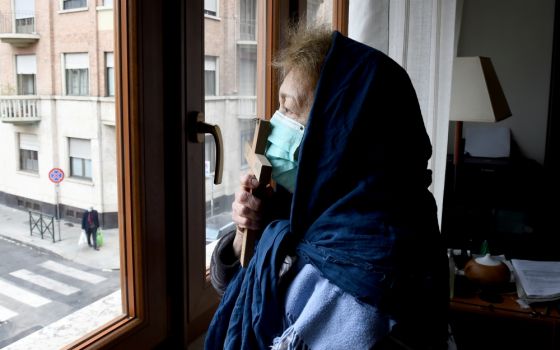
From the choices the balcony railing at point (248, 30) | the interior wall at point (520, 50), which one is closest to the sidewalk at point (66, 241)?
the balcony railing at point (248, 30)

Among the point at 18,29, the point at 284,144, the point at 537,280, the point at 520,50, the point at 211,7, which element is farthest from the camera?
the point at 520,50

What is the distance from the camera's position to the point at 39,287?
0.75 m

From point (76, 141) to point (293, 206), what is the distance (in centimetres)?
37

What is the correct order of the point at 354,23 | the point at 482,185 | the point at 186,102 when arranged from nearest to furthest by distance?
the point at 186,102 < the point at 354,23 < the point at 482,185

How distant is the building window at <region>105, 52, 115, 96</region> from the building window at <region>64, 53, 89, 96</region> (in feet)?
0.10

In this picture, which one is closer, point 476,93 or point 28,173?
point 28,173

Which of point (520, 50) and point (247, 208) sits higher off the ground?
point (520, 50)

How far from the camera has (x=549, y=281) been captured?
1.66 m

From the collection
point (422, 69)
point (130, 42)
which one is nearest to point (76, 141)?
point (130, 42)

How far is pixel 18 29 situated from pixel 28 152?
176mm

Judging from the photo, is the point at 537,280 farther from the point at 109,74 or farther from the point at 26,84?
the point at 26,84

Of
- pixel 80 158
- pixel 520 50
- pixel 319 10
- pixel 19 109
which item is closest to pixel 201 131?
pixel 80 158

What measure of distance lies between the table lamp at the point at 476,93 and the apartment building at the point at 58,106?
→ 5.01ft

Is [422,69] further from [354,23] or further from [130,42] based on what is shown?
[130,42]
